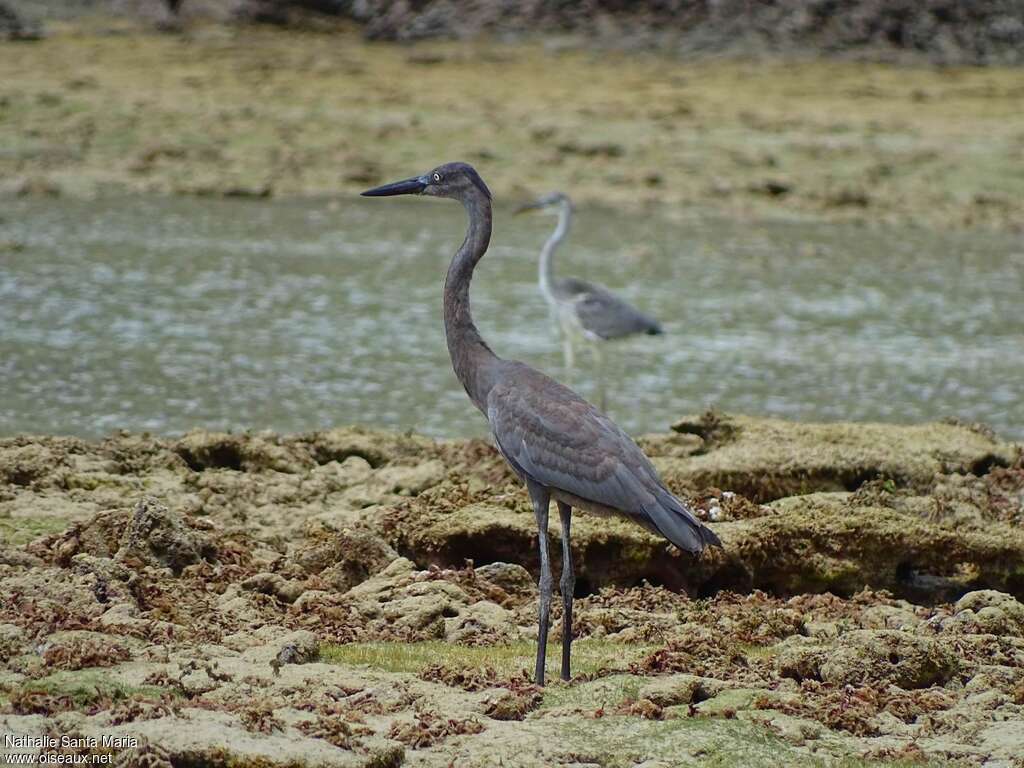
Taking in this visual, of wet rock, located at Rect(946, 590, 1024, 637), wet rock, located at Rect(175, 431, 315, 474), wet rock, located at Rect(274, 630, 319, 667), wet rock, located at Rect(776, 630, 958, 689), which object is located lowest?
wet rock, located at Rect(175, 431, 315, 474)

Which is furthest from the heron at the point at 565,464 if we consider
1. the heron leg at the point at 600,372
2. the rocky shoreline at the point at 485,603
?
the heron leg at the point at 600,372

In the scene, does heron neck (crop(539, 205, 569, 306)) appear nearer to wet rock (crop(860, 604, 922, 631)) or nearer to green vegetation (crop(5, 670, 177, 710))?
wet rock (crop(860, 604, 922, 631))

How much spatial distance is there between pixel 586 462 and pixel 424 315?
8.69 m

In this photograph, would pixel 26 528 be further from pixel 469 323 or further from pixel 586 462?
pixel 586 462

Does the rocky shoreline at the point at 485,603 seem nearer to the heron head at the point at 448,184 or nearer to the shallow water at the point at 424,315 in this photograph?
the heron head at the point at 448,184

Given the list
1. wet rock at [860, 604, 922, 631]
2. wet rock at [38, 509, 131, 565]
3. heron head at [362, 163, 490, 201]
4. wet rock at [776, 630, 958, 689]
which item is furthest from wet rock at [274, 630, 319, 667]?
wet rock at [860, 604, 922, 631]

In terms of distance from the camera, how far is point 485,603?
22.1 feet

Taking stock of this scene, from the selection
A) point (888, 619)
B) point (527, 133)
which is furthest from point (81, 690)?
point (527, 133)

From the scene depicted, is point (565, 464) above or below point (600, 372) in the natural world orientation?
above

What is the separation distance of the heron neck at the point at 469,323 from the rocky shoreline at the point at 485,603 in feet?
3.12

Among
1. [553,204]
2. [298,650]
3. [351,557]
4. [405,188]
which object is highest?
[405,188]

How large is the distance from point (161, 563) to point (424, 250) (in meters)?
11.2

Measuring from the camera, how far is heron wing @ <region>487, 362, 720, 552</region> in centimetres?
584

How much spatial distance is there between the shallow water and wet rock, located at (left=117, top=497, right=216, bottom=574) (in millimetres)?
3330
